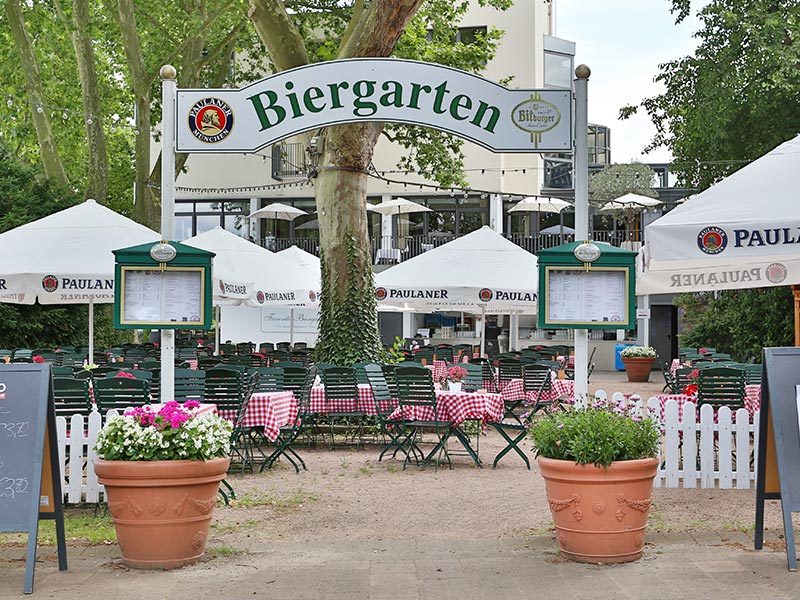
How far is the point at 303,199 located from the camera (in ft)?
139

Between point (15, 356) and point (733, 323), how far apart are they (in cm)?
1664

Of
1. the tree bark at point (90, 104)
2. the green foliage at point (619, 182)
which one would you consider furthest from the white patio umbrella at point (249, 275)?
the green foliage at point (619, 182)

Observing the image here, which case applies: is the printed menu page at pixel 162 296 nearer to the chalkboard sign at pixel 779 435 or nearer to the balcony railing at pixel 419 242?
the chalkboard sign at pixel 779 435

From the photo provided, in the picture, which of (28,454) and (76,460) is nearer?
Result: (28,454)

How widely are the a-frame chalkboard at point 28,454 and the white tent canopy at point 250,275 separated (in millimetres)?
9036

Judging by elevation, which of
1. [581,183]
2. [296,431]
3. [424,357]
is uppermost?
[581,183]

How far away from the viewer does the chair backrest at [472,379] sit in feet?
47.1

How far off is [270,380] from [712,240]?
255 inches

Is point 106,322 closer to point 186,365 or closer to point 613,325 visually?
point 186,365

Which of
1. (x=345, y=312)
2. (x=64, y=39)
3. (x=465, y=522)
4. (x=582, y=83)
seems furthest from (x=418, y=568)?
(x=64, y=39)

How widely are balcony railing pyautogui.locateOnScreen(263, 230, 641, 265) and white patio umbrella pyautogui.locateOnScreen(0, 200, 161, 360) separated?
25588 millimetres

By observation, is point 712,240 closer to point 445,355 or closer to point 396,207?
point 445,355

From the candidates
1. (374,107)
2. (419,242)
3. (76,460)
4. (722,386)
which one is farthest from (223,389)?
(419,242)

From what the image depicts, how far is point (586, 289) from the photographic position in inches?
344
